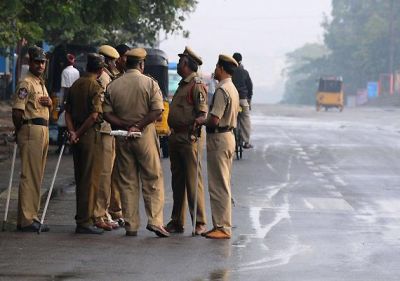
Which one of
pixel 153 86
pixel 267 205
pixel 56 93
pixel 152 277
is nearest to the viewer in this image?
pixel 152 277

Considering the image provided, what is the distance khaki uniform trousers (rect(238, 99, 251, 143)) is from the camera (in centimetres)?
2555

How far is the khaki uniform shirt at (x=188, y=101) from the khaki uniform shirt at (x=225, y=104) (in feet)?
0.47

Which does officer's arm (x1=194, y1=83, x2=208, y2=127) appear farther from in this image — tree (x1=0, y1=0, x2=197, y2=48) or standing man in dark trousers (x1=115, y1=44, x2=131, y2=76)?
tree (x1=0, y1=0, x2=197, y2=48)

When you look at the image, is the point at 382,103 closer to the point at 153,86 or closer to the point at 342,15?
the point at 342,15

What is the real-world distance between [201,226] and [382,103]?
308ft

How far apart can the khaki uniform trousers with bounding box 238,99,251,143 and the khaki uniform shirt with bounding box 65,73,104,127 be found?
38.9 feet

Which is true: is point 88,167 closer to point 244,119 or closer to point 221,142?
point 221,142

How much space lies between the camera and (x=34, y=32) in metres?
28.5

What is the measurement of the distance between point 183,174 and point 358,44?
10673 centimetres

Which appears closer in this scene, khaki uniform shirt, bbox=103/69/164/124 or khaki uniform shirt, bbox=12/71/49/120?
khaki uniform shirt, bbox=103/69/164/124

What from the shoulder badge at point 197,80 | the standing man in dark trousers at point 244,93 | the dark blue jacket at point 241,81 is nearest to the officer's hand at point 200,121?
the shoulder badge at point 197,80

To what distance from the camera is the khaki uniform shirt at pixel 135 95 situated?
43.3 ft

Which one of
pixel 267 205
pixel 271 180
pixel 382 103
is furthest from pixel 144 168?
pixel 382 103

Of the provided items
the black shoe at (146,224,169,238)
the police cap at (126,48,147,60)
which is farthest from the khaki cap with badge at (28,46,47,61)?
the black shoe at (146,224,169,238)
